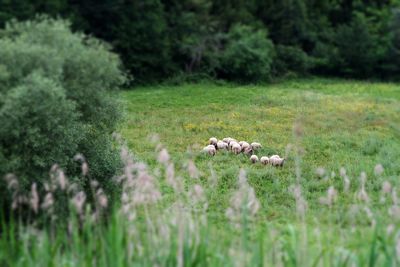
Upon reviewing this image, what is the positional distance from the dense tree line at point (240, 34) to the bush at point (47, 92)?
545 inches

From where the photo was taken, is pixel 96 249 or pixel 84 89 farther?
pixel 84 89

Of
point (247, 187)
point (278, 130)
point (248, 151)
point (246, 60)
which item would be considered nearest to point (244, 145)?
point (248, 151)

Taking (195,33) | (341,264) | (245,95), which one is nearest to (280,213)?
(341,264)

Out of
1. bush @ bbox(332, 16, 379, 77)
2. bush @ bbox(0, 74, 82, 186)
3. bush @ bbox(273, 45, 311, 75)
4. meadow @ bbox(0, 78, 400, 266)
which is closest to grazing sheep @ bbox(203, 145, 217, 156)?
meadow @ bbox(0, 78, 400, 266)

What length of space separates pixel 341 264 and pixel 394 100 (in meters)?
14.8

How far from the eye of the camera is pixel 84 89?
7047 mm

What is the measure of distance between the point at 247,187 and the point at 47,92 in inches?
81.2

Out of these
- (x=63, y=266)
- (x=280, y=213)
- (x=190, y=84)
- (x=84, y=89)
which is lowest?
(x=190, y=84)

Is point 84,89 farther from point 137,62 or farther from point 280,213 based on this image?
point 137,62

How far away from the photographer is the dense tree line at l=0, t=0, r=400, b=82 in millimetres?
22109

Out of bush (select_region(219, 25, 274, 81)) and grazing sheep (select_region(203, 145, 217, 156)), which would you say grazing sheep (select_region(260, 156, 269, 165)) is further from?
bush (select_region(219, 25, 274, 81))

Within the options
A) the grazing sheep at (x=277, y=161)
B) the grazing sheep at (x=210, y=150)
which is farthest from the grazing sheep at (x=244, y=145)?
the grazing sheep at (x=277, y=161)

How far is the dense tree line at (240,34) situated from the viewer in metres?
22.1

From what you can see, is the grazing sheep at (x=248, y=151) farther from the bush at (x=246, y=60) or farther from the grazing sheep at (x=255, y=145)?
the bush at (x=246, y=60)
